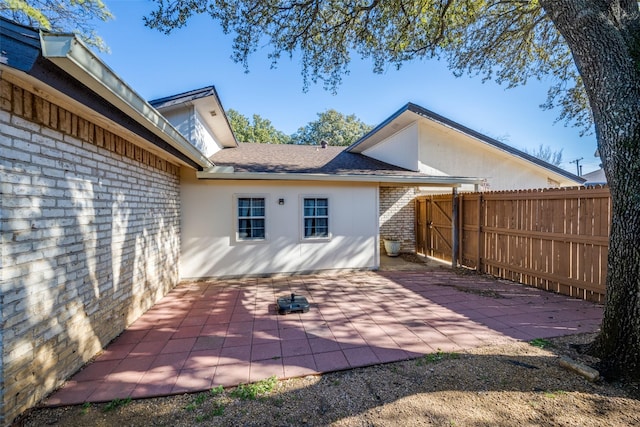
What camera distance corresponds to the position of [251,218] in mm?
6938

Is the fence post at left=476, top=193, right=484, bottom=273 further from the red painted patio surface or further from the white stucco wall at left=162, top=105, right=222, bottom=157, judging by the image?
the white stucco wall at left=162, top=105, right=222, bottom=157

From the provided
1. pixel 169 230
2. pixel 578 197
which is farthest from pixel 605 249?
pixel 169 230

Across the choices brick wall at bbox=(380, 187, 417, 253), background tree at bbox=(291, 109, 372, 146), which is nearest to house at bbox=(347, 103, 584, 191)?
brick wall at bbox=(380, 187, 417, 253)

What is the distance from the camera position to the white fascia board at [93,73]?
179cm

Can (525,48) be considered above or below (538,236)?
above

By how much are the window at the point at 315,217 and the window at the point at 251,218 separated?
3.55ft

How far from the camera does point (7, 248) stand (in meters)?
2.16

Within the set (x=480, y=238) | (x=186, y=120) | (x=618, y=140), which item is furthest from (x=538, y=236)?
(x=186, y=120)

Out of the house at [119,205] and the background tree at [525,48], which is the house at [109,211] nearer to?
the house at [119,205]

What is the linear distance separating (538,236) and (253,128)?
28353 millimetres

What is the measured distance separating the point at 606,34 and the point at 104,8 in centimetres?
1151

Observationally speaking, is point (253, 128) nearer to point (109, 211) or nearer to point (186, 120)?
point (186, 120)

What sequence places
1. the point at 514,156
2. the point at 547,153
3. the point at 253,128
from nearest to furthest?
the point at 514,156 → the point at 253,128 → the point at 547,153

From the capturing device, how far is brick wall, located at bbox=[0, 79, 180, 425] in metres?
2.19
